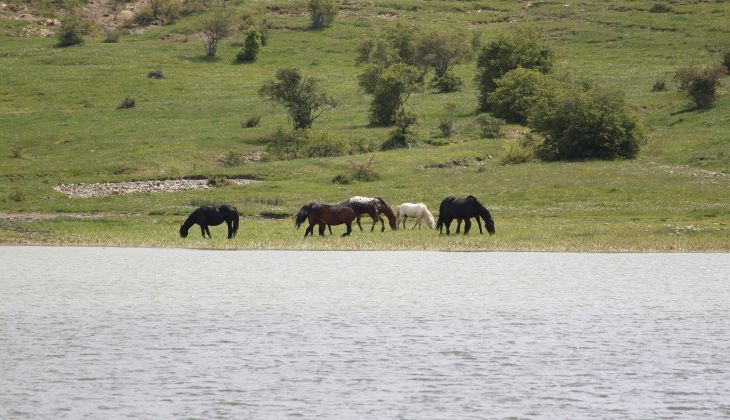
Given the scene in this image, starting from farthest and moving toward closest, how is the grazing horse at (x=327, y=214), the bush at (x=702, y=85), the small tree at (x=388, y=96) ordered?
the small tree at (x=388, y=96) → the bush at (x=702, y=85) → the grazing horse at (x=327, y=214)

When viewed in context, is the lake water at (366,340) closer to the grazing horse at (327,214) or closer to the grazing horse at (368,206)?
the grazing horse at (327,214)

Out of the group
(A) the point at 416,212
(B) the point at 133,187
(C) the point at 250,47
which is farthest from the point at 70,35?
(A) the point at 416,212

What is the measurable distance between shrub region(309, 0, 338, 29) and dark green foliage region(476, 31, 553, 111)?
4416 cm

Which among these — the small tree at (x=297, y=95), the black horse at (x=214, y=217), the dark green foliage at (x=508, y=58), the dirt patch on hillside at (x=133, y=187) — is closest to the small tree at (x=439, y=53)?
the dark green foliage at (x=508, y=58)

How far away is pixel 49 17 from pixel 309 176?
8562 centimetres

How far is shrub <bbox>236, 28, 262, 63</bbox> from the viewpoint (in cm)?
11188

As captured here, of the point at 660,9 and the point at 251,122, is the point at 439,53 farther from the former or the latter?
the point at 660,9

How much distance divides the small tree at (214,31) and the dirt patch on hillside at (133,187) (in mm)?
57083

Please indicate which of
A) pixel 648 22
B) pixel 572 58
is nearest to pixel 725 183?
pixel 572 58

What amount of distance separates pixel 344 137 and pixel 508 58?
20.7m

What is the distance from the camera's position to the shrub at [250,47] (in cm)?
11188

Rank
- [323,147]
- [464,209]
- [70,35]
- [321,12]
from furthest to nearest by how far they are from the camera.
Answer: [321,12], [70,35], [323,147], [464,209]

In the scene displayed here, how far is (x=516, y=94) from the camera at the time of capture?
79688 millimetres

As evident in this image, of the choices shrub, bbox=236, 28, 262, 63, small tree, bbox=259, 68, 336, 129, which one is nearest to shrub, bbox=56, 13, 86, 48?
shrub, bbox=236, 28, 262, 63
